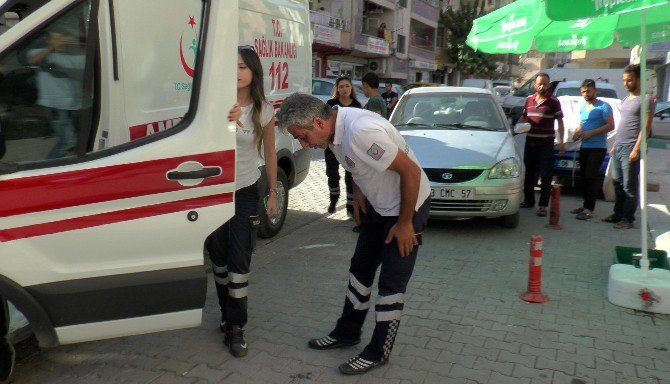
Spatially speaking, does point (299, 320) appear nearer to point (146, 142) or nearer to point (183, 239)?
point (183, 239)

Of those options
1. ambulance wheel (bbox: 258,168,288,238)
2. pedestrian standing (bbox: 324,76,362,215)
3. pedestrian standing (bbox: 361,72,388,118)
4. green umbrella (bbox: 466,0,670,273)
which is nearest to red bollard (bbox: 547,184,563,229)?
green umbrella (bbox: 466,0,670,273)

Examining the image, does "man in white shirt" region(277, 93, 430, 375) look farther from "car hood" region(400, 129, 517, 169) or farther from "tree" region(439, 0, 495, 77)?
"tree" region(439, 0, 495, 77)

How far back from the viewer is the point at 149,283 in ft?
8.87

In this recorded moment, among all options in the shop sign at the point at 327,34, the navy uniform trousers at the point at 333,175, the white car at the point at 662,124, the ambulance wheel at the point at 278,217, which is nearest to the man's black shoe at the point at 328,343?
the ambulance wheel at the point at 278,217

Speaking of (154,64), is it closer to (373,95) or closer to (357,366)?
(357,366)

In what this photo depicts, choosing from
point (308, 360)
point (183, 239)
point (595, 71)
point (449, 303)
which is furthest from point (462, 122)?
point (595, 71)

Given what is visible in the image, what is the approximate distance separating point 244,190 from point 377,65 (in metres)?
33.5

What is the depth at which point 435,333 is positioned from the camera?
12.9 ft

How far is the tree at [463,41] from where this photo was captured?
44625mm

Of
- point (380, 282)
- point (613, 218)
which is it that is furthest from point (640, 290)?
point (613, 218)

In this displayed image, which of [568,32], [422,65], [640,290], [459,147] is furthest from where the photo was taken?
[422,65]

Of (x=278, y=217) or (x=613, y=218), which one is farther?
(x=613, y=218)

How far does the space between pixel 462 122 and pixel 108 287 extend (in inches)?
219

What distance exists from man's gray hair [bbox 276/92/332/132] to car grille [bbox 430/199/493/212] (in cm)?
352
